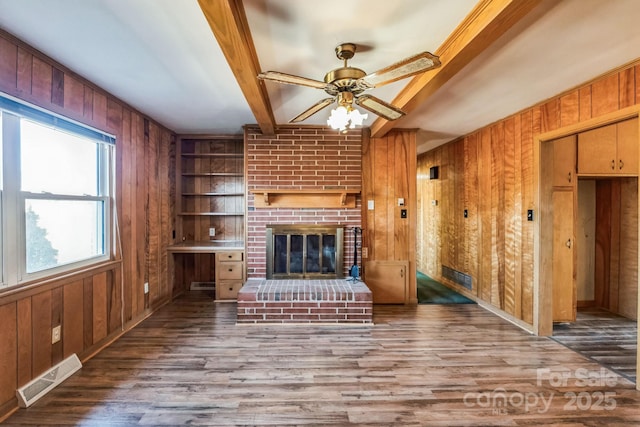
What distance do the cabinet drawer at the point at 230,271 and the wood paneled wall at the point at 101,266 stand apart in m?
0.73

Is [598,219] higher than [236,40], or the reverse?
[236,40]

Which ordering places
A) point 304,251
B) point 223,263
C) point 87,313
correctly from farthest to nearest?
point 223,263
point 304,251
point 87,313

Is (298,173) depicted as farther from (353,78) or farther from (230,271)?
(353,78)

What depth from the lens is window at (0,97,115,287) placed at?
1870mm

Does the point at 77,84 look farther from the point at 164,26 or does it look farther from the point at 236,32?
the point at 236,32

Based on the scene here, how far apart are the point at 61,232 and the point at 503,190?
14.8ft

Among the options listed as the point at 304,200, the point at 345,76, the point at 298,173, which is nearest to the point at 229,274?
the point at 304,200

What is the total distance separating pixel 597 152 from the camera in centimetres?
312

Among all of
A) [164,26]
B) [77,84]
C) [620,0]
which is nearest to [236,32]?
[164,26]

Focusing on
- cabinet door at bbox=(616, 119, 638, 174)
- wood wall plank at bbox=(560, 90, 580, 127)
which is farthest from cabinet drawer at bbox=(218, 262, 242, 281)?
cabinet door at bbox=(616, 119, 638, 174)

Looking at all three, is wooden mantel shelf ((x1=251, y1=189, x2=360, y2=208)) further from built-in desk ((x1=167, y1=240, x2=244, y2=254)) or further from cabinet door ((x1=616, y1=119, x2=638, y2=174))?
cabinet door ((x1=616, y1=119, x2=638, y2=174))

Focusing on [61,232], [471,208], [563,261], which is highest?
[471,208]

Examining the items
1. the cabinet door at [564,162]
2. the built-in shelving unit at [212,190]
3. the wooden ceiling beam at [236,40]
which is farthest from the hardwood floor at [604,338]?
the built-in shelving unit at [212,190]

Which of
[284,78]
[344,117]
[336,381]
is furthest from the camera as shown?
[336,381]
